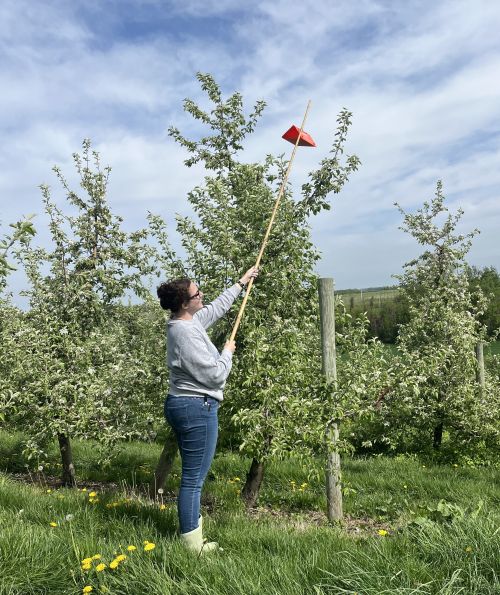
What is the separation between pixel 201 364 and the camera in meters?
3.77

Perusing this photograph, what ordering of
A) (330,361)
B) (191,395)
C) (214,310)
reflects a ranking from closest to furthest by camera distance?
(191,395) < (214,310) < (330,361)

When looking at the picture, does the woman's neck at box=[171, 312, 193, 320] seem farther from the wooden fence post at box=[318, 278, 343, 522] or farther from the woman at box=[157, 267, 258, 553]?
the wooden fence post at box=[318, 278, 343, 522]

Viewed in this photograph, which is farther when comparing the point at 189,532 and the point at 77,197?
the point at 77,197

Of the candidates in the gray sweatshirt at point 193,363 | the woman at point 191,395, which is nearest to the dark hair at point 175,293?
the woman at point 191,395

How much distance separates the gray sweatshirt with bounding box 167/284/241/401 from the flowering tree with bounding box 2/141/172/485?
274 centimetres

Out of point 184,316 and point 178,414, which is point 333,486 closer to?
point 178,414

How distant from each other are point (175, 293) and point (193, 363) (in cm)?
56

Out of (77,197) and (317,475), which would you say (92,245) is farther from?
(317,475)

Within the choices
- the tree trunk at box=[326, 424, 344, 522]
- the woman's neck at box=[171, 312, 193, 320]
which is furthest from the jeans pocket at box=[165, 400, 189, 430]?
the tree trunk at box=[326, 424, 344, 522]

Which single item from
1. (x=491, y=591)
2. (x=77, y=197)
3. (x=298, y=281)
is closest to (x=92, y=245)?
(x=77, y=197)

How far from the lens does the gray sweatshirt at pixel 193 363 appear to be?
3793 mm

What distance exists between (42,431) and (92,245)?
9.10 feet

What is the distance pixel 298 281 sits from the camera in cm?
624

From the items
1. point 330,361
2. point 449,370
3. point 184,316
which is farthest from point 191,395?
point 449,370
